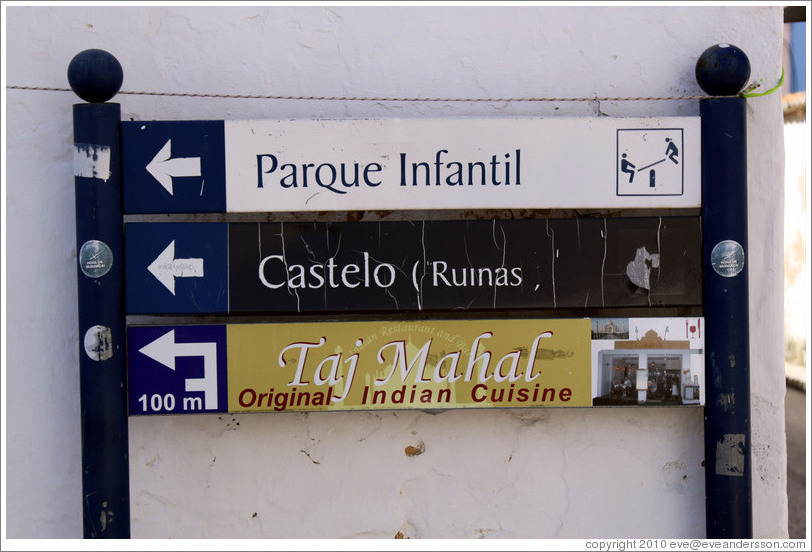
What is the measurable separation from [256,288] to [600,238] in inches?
51.0

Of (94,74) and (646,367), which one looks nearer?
(94,74)

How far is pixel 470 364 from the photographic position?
101 inches

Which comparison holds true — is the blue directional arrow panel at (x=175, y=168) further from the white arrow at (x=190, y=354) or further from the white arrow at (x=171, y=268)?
the white arrow at (x=190, y=354)

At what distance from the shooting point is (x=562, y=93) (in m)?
2.67

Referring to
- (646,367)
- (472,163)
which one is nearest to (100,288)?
(472,163)

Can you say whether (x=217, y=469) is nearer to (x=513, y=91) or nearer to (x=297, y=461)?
(x=297, y=461)

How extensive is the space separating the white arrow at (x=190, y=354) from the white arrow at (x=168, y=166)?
1.83 feet

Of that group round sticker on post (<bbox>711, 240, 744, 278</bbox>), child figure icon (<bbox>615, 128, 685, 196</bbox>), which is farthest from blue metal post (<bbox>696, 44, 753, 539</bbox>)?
child figure icon (<bbox>615, 128, 685, 196</bbox>)

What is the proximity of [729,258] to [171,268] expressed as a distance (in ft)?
6.77

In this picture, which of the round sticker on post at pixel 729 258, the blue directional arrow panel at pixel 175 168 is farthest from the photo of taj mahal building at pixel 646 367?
the blue directional arrow panel at pixel 175 168

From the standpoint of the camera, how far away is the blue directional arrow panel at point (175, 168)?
2516mm

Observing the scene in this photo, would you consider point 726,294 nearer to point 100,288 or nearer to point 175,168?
point 175,168

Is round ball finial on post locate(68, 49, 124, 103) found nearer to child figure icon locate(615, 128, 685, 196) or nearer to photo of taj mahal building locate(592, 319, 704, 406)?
child figure icon locate(615, 128, 685, 196)

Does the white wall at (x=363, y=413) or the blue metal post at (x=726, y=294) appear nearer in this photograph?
the blue metal post at (x=726, y=294)
